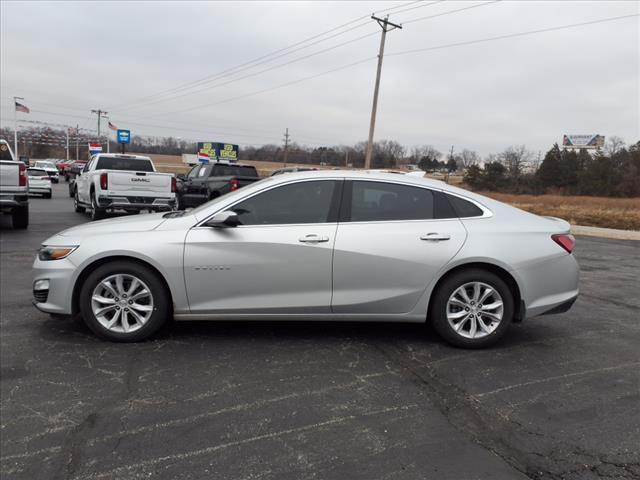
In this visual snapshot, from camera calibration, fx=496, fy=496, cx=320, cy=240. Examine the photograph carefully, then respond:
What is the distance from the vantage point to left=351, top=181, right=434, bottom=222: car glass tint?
4.41 m

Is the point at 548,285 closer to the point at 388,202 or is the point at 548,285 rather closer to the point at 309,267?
the point at 388,202

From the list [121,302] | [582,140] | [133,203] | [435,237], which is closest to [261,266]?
[121,302]

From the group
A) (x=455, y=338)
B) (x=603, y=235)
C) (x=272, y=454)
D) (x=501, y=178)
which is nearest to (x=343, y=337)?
(x=455, y=338)

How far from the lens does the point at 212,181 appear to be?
605 inches

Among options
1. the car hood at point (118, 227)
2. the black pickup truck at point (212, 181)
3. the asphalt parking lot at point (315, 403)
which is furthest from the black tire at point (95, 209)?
the car hood at point (118, 227)

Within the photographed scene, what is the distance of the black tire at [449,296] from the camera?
14.2 feet

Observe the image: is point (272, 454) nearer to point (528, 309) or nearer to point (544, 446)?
point (544, 446)

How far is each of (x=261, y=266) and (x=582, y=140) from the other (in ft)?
414

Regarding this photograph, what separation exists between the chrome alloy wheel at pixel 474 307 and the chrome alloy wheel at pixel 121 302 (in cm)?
263

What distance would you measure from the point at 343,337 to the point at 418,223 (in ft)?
4.14

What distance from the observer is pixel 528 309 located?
4.38 meters

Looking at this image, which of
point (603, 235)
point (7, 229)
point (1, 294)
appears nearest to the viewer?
point (1, 294)

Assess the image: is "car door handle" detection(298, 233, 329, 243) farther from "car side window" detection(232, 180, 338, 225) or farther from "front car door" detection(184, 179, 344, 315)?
"car side window" detection(232, 180, 338, 225)

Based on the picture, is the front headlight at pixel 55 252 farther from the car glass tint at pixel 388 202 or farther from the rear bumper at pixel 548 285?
the rear bumper at pixel 548 285
